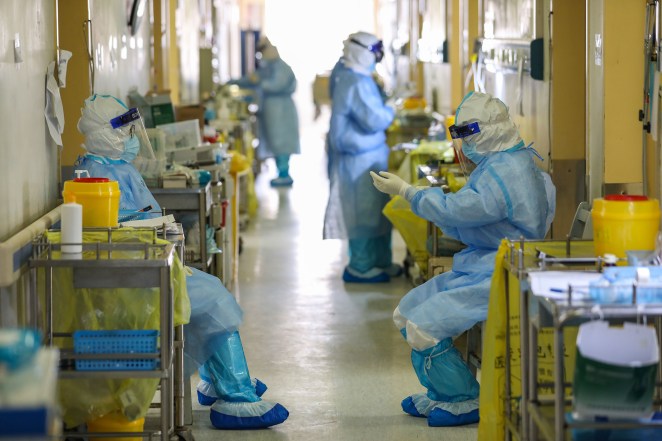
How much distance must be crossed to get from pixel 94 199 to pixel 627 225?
5.51 feet

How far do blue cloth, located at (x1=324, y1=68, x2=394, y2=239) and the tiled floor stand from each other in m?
0.39

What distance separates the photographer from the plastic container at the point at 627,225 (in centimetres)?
324

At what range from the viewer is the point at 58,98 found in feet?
14.8

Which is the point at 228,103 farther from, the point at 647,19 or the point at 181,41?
the point at 647,19

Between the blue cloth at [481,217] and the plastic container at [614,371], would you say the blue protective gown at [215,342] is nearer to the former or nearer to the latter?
the blue cloth at [481,217]

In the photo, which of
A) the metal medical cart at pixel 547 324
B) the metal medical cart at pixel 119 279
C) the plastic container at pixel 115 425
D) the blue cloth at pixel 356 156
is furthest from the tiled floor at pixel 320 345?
the metal medical cart at pixel 119 279

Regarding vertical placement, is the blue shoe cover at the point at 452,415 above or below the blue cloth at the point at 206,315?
below

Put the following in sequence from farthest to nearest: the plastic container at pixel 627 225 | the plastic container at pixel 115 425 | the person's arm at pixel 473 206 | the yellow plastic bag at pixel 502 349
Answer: the person's arm at pixel 473 206, the plastic container at pixel 115 425, the yellow plastic bag at pixel 502 349, the plastic container at pixel 627 225

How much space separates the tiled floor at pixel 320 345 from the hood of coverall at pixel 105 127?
1.08 m

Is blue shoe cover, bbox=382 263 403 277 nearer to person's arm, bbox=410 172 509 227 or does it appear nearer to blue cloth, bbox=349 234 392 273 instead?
blue cloth, bbox=349 234 392 273

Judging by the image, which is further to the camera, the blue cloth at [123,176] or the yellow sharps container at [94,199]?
the blue cloth at [123,176]

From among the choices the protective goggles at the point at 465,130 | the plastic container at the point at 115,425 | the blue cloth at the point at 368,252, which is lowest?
the plastic container at the point at 115,425

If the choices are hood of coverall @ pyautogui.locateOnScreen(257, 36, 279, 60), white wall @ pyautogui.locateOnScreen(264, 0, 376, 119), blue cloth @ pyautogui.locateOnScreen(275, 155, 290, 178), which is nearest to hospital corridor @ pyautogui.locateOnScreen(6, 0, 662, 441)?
hood of coverall @ pyautogui.locateOnScreen(257, 36, 279, 60)

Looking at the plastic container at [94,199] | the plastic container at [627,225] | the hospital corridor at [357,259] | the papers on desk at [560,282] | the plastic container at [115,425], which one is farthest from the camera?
the plastic container at [94,199]
